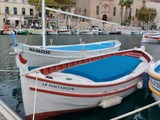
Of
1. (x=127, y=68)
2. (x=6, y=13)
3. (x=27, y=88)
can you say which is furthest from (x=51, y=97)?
(x=6, y=13)

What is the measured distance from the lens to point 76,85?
26.8ft

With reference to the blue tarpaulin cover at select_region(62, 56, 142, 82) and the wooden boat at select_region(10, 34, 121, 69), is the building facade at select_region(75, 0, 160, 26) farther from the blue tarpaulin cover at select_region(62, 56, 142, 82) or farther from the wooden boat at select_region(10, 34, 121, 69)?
the blue tarpaulin cover at select_region(62, 56, 142, 82)

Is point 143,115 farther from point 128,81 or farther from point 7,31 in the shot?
point 7,31

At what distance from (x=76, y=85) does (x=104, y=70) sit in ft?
7.75

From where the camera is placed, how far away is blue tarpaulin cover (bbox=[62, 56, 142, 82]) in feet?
31.4

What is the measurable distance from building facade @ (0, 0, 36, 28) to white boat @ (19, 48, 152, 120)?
182ft

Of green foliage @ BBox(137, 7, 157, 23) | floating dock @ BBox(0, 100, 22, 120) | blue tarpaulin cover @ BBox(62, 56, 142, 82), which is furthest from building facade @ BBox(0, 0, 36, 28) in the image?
floating dock @ BBox(0, 100, 22, 120)

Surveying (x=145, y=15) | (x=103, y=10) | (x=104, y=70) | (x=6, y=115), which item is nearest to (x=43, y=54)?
(x=104, y=70)

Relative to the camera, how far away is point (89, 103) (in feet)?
29.3

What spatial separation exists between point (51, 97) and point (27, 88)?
3.18ft

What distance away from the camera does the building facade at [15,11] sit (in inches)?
2538

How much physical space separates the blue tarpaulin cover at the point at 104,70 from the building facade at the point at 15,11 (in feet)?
181

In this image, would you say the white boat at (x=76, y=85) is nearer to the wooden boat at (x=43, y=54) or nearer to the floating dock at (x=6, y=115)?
the floating dock at (x=6, y=115)

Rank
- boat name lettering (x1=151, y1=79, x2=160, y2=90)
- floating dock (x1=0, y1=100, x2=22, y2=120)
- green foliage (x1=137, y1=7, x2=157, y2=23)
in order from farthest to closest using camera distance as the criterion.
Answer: green foliage (x1=137, y1=7, x2=157, y2=23) < boat name lettering (x1=151, y1=79, x2=160, y2=90) < floating dock (x1=0, y1=100, x2=22, y2=120)
